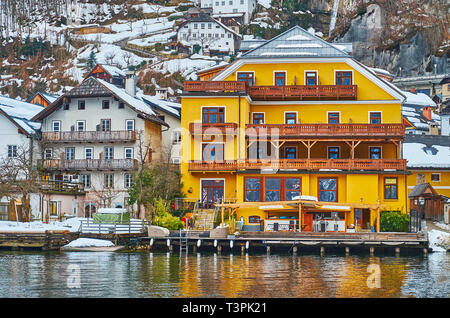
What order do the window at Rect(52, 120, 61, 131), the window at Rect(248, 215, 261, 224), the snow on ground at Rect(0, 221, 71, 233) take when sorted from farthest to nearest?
the window at Rect(52, 120, 61, 131) → the window at Rect(248, 215, 261, 224) → the snow on ground at Rect(0, 221, 71, 233)

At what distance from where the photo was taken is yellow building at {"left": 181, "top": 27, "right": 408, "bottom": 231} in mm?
58500

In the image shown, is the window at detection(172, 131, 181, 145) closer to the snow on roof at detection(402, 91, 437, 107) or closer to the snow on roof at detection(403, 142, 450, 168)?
the snow on roof at detection(403, 142, 450, 168)

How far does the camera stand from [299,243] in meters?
49.0

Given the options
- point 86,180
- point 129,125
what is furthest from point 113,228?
point 129,125

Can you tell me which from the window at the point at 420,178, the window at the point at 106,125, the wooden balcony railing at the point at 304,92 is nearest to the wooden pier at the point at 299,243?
the wooden balcony railing at the point at 304,92

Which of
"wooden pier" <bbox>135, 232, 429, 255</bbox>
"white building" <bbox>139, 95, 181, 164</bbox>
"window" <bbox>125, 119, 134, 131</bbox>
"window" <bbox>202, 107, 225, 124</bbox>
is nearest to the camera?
"wooden pier" <bbox>135, 232, 429, 255</bbox>

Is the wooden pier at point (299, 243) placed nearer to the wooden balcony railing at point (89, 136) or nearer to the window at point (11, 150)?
the wooden balcony railing at point (89, 136)

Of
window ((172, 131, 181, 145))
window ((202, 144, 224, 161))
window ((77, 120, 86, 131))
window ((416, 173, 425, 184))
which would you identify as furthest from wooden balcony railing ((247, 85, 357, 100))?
window ((77, 120, 86, 131))

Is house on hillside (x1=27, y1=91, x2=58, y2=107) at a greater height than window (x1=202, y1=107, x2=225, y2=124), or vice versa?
house on hillside (x1=27, y1=91, x2=58, y2=107)

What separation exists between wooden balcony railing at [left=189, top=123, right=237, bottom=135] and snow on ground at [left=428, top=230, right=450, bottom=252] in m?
17.4

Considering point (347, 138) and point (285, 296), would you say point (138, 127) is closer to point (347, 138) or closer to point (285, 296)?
point (347, 138)

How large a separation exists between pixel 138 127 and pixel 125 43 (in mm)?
117357

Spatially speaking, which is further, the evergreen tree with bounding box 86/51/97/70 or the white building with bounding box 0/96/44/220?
the evergreen tree with bounding box 86/51/97/70
